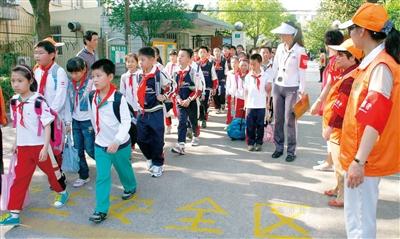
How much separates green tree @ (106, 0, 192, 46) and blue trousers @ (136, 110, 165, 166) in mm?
12772

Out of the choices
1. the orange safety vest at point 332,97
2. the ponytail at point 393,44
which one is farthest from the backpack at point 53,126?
the ponytail at point 393,44

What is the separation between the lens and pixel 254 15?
5491 cm

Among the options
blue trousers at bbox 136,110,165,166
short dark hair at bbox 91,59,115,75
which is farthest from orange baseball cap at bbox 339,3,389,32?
blue trousers at bbox 136,110,165,166

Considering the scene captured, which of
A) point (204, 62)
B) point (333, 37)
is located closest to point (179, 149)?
point (333, 37)

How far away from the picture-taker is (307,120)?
10555mm

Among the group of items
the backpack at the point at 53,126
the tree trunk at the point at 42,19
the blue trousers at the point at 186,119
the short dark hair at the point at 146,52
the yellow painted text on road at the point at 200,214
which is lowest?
the yellow painted text on road at the point at 200,214

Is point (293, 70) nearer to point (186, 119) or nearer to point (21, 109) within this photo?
point (186, 119)

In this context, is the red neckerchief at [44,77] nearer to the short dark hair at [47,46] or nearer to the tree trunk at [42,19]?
the short dark hair at [47,46]

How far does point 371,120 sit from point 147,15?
16.5m

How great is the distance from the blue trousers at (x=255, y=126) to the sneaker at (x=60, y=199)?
357 cm

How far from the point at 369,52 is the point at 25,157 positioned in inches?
136

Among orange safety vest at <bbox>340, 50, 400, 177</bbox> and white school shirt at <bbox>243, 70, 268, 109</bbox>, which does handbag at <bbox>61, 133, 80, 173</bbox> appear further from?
orange safety vest at <bbox>340, 50, 400, 177</bbox>

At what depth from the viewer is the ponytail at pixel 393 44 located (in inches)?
101

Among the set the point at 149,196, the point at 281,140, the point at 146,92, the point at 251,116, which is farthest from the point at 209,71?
the point at 149,196
